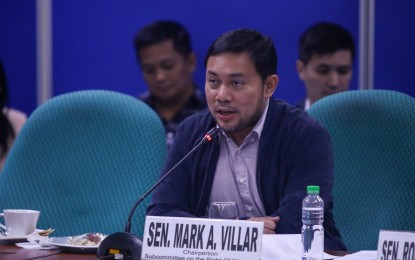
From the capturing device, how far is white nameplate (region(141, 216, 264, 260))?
72.6 inches

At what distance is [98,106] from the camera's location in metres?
3.01

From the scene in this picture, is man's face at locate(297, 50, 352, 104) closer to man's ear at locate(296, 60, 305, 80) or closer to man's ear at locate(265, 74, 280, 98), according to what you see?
man's ear at locate(296, 60, 305, 80)

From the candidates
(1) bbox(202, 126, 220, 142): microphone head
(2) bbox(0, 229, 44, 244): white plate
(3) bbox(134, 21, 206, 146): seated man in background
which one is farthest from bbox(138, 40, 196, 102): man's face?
(2) bbox(0, 229, 44, 244): white plate

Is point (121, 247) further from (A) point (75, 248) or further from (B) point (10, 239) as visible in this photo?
(B) point (10, 239)

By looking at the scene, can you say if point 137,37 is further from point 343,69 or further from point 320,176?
point 320,176

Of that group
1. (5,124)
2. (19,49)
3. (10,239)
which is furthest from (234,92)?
(19,49)

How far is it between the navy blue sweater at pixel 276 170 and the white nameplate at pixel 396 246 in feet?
2.28

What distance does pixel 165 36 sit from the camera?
4.29 metres

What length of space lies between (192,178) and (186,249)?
0.87 meters

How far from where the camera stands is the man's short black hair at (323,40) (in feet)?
13.0

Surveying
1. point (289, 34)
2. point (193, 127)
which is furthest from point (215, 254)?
point (289, 34)

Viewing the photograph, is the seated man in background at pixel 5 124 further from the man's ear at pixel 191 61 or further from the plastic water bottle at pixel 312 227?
the plastic water bottle at pixel 312 227

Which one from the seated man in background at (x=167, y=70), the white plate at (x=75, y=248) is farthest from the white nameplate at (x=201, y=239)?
the seated man in background at (x=167, y=70)

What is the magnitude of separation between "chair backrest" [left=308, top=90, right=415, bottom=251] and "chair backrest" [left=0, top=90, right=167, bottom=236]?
23.7 inches
